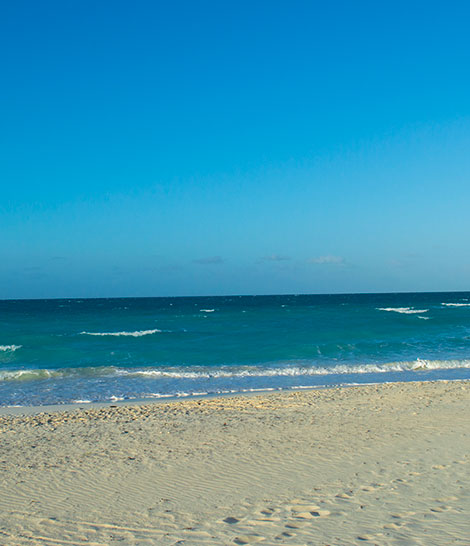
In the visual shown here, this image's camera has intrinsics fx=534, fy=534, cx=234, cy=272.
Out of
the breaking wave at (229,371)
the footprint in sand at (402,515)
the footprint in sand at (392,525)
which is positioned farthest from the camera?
the breaking wave at (229,371)

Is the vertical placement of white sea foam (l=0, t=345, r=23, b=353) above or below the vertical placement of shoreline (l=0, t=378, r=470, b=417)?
above

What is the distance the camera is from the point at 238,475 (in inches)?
281

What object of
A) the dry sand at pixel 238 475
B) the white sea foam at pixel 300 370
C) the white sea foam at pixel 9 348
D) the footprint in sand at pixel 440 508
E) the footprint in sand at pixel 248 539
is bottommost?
the white sea foam at pixel 300 370

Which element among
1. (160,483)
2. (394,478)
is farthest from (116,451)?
(394,478)

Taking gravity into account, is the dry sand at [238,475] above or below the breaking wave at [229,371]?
above

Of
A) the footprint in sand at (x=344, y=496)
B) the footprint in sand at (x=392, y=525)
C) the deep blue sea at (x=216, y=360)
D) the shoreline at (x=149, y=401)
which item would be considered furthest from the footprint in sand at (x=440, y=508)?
the deep blue sea at (x=216, y=360)

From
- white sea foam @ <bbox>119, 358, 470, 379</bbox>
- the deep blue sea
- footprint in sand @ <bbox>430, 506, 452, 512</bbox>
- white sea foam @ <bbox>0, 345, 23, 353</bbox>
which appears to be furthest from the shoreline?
white sea foam @ <bbox>0, 345, 23, 353</bbox>

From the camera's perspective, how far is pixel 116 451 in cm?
853

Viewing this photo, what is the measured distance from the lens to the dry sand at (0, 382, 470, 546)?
5.23 metres

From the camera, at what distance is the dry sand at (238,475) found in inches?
206

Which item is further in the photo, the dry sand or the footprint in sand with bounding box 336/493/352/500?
the footprint in sand with bounding box 336/493/352/500

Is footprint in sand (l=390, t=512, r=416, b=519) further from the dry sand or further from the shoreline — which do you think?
the shoreline

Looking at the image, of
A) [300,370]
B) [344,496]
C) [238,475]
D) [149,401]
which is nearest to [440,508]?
[344,496]

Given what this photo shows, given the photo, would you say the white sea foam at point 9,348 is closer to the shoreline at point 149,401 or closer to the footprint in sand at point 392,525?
the shoreline at point 149,401
